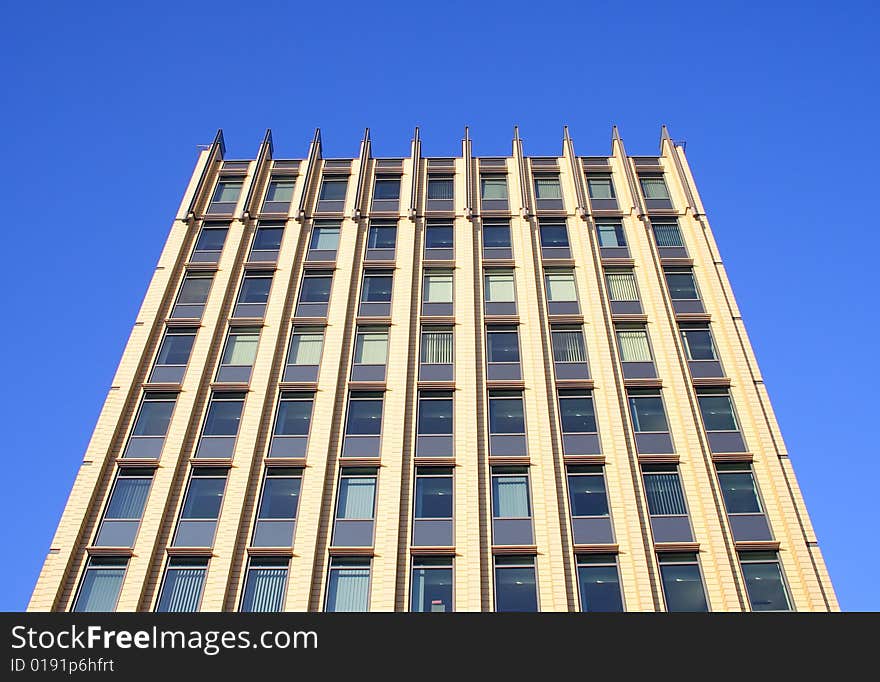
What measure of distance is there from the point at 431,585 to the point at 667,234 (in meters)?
22.7


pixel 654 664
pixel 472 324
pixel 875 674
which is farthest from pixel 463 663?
pixel 472 324

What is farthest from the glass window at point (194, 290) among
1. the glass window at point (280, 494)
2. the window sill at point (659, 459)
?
the window sill at point (659, 459)

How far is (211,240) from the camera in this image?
140ft

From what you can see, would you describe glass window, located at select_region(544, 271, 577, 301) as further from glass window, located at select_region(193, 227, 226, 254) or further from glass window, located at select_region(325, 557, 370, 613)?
glass window, located at select_region(193, 227, 226, 254)

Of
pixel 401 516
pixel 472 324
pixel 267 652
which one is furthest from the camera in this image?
pixel 472 324

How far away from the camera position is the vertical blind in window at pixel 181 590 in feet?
94.1

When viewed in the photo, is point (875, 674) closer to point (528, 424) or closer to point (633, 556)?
point (633, 556)

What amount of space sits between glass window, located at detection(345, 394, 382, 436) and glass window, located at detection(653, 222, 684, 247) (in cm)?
1721

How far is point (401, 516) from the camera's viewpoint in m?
30.9

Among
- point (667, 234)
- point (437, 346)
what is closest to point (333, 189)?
point (437, 346)

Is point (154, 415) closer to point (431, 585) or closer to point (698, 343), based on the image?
point (431, 585)

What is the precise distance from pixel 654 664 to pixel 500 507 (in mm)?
11223

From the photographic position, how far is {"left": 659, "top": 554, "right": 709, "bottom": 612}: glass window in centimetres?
2880

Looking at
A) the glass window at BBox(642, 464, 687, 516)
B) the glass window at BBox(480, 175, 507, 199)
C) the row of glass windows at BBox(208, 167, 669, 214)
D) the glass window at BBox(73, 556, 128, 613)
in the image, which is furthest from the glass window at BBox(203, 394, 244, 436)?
the glass window at BBox(480, 175, 507, 199)
